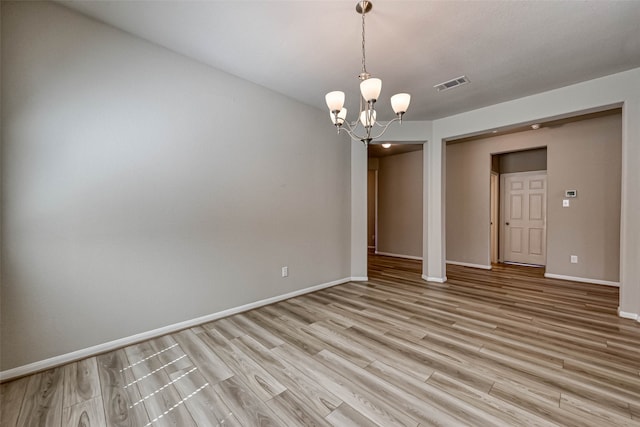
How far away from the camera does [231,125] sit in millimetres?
2939

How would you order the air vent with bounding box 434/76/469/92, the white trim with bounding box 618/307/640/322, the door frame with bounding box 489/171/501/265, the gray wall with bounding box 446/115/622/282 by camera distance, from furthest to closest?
the door frame with bounding box 489/171/501/265
the gray wall with bounding box 446/115/622/282
the air vent with bounding box 434/76/469/92
the white trim with bounding box 618/307/640/322

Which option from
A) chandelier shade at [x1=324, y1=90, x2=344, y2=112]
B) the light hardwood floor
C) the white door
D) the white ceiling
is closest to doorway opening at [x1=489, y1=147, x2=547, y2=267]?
the white door

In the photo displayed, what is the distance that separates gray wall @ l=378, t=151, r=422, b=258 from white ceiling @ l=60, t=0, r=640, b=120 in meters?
3.36

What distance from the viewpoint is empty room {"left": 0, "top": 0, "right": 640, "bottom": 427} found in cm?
170

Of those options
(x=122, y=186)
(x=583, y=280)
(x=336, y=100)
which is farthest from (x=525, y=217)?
(x=122, y=186)

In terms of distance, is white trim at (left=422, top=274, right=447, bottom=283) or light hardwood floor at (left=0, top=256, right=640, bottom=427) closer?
light hardwood floor at (left=0, top=256, right=640, bottom=427)

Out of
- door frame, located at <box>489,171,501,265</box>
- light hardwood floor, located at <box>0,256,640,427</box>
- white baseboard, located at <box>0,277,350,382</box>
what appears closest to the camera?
light hardwood floor, located at <box>0,256,640,427</box>

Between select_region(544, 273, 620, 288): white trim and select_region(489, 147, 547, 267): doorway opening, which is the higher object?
select_region(489, 147, 547, 267): doorway opening

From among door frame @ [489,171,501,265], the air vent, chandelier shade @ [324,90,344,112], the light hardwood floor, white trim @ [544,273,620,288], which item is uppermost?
the air vent

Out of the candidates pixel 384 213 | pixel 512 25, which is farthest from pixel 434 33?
pixel 384 213

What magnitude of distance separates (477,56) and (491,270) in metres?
4.18

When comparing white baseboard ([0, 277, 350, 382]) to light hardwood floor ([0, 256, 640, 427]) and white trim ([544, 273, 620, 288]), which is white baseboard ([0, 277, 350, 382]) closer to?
light hardwood floor ([0, 256, 640, 427])

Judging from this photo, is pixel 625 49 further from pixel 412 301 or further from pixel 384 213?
pixel 384 213

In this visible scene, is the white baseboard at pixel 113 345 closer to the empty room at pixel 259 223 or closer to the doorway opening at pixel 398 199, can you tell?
the empty room at pixel 259 223
